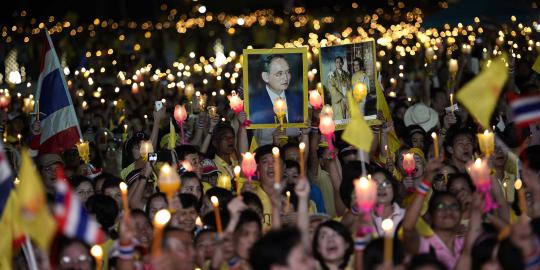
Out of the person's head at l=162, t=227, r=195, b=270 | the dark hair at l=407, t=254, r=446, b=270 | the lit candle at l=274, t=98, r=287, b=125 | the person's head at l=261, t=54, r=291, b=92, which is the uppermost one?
the person's head at l=261, t=54, r=291, b=92

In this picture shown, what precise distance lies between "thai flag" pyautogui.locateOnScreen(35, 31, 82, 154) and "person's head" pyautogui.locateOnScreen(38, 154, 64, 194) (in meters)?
0.72

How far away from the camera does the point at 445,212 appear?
24.5ft

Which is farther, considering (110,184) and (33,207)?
(110,184)

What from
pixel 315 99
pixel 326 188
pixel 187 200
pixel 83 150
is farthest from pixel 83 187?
pixel 315 99

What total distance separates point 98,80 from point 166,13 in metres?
32.8

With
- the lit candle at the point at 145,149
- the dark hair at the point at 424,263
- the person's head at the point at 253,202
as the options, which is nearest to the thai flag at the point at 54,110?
the lit candle at the point at 145,149

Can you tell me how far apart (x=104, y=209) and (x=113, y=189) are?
0.61m

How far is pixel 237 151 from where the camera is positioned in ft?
35.0

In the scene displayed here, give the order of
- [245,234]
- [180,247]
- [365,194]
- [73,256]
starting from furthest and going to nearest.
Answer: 1. [245,234]
2. [73,256]
3. [180,247]
4. [365,194]

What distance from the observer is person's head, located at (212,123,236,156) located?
35.5 feet

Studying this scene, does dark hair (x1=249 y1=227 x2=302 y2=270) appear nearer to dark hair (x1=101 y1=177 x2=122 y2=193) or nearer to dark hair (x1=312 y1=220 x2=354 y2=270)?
dark hair (x1=312 y1=220 x2=354 y2=270)

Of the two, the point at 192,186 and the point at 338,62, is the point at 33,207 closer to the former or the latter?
the point at 192,186

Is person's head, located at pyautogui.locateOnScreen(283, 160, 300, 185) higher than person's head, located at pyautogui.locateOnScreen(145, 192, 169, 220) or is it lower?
higher

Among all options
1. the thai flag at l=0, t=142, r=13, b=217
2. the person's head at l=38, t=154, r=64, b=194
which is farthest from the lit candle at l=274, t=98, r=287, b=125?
the thai flag at l=0, t=142, r=13, b=217
